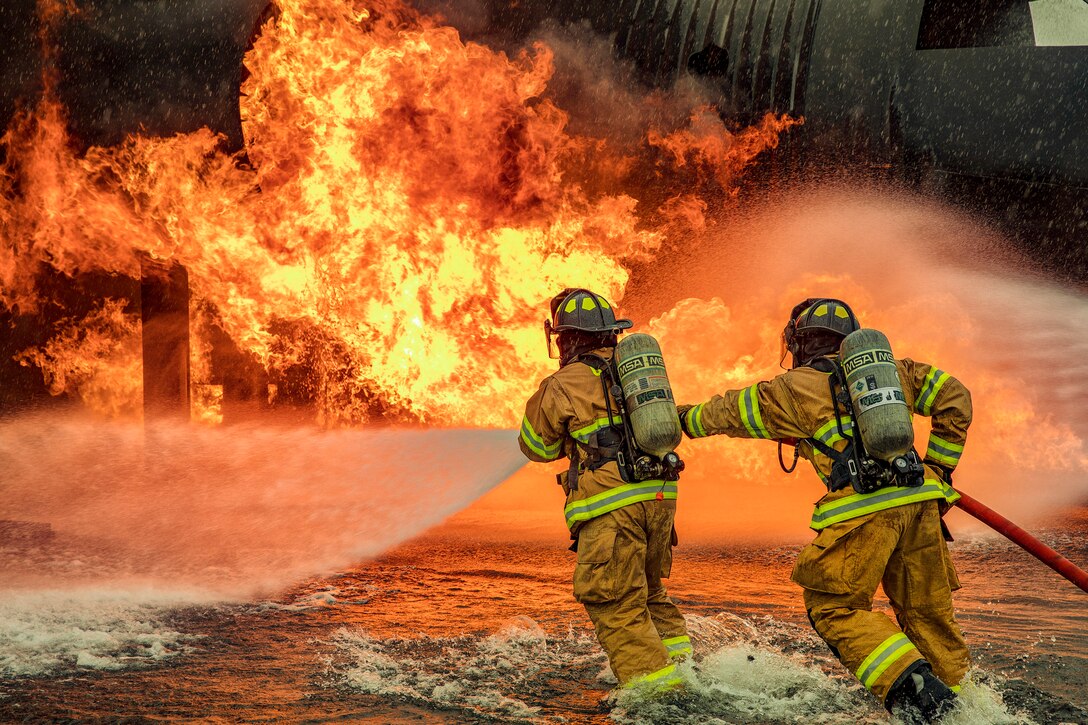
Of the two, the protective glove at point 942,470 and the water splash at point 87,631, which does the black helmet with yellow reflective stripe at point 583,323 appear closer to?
the protective glove at point 942,470

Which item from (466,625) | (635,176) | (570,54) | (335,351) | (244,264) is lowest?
(466,625)

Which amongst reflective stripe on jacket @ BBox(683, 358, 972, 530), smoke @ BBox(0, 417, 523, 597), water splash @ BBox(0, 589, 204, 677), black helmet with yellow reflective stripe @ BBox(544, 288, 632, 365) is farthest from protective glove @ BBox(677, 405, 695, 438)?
smoke @ BBox(0, 417, 523, 597)

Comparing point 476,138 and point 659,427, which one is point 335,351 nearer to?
point 476,138

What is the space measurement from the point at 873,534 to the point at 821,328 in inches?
35.3

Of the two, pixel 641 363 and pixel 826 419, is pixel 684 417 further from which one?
pixel 826 419

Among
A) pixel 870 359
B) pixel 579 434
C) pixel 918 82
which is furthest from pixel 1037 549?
pixel 918 82

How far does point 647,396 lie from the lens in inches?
159

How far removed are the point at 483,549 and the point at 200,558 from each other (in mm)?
2052

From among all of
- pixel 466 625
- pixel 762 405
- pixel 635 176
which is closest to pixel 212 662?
pixel 466 625

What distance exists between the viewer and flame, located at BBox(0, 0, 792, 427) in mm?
8578

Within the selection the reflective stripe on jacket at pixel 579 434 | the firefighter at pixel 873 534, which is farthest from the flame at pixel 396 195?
the firefighter at pixel 873 534

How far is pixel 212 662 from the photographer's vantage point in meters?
4.46

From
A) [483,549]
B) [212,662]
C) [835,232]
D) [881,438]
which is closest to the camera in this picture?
[881,438]

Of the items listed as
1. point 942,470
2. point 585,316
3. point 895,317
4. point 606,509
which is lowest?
point 606,509
